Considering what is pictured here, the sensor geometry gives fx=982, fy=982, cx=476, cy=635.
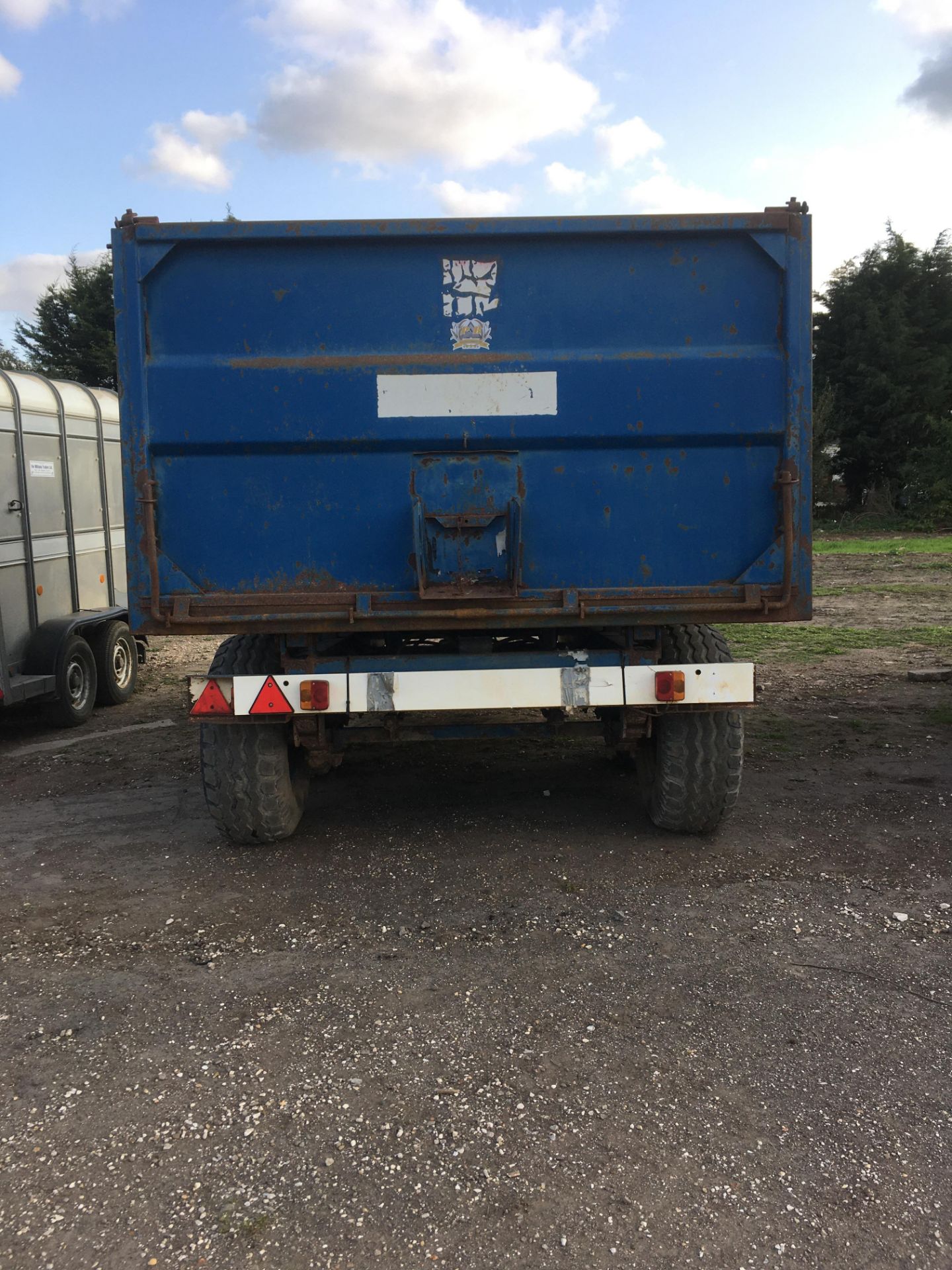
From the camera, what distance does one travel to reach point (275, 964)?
3650 mm

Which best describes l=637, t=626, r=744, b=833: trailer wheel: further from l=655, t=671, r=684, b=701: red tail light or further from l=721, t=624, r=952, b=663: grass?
l=721, t=624, r=952, b=663: grass

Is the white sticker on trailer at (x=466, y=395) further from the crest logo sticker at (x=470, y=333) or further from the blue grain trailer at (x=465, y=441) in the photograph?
the crest logo sticker at (x=470, y=333)

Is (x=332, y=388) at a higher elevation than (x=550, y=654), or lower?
higher

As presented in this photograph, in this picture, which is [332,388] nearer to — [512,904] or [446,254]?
[446,254]

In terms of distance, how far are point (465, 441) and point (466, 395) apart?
7.8 inches

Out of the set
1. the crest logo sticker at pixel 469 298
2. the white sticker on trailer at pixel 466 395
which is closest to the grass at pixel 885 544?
the white sticker on trailer at pixel 466 395

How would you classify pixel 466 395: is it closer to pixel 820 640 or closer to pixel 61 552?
pixel 61 552

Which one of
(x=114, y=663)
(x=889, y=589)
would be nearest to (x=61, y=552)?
(x=114, y=663)

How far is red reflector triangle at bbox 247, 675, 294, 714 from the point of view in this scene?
4.45 meters

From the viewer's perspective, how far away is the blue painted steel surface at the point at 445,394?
431cm

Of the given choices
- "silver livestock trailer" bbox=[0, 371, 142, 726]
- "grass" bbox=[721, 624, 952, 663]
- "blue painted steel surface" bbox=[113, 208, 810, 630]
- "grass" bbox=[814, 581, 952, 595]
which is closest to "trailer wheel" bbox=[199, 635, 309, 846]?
"blue painted steel surface" bbox=[113, 208, 810, 630]

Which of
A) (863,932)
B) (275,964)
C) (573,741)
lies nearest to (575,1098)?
(275,964)

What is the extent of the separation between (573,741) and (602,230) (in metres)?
3.62

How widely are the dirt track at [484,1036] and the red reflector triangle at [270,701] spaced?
789 millimetres
